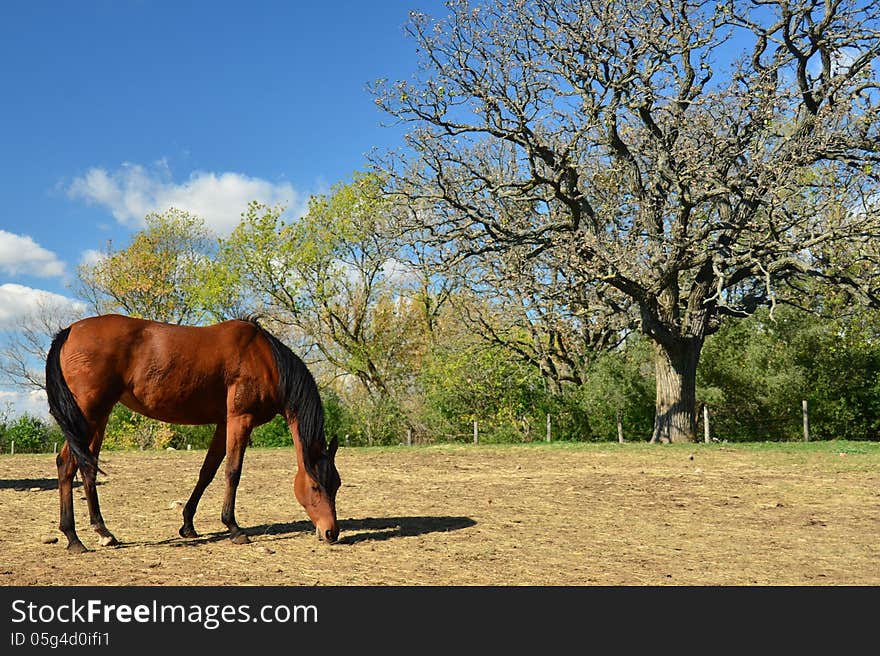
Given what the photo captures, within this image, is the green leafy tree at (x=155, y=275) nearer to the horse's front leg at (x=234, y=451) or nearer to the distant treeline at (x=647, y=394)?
the distant treeline at (x=647, y=394)

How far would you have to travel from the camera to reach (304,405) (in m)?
7.51

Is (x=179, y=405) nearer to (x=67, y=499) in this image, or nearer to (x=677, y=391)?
(x=67, y=499)

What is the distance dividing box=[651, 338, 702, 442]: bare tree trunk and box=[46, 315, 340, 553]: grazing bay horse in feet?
56.4

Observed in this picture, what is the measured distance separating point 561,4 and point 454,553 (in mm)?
17741

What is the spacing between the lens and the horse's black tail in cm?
684

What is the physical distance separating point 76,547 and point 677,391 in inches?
759

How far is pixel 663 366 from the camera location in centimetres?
2319

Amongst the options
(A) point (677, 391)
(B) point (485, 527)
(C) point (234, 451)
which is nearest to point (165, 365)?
(C) point (234, 451)

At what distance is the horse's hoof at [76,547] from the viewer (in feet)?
22.4

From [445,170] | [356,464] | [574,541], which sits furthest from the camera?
[445,170]

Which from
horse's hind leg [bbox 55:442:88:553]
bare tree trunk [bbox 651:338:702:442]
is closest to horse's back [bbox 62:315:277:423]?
horse's hind leg [bbox 55:442:88:553]

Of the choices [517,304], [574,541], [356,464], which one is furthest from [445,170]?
[574,541]

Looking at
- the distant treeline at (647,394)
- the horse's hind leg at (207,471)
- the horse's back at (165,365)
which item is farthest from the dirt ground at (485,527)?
the distant treeline at (647,394)
